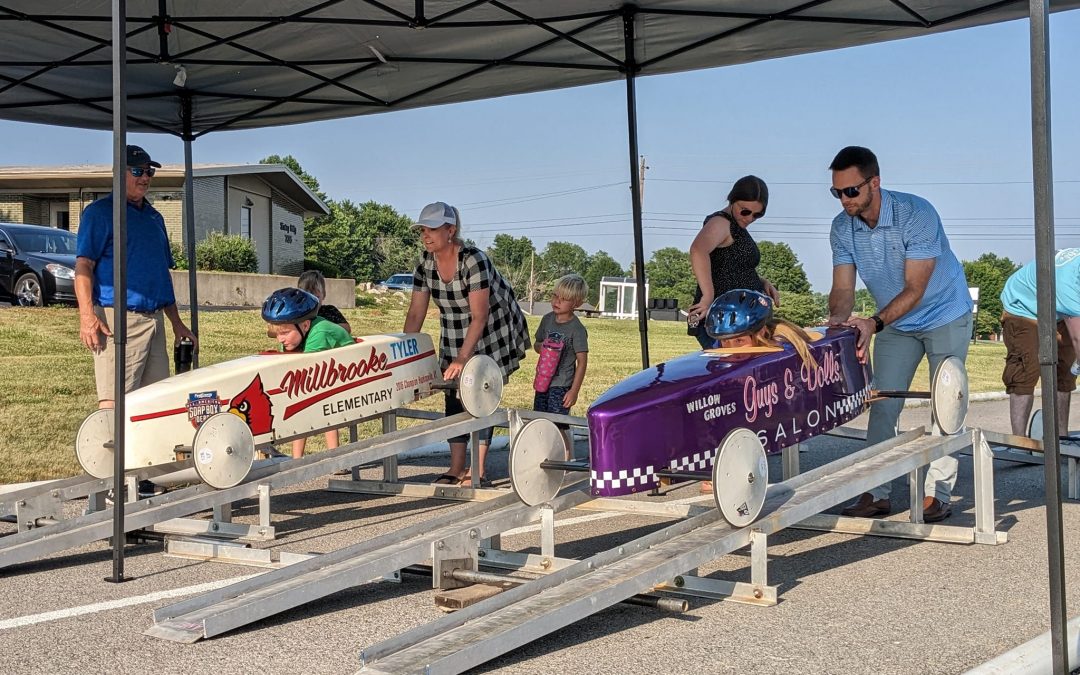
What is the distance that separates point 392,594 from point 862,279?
4.04 metres

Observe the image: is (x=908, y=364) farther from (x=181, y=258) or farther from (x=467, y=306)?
(x=181, y=258)

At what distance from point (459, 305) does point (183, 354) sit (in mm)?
2144

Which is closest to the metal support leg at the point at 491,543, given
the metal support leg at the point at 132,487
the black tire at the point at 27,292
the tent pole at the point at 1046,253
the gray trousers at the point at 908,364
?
the metal support leg at the point at 132,487

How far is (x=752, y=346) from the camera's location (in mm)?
6707

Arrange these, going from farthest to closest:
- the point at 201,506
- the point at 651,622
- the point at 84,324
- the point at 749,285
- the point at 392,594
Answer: the point at 749,285, the point at 84,324, the point at 201,506, the point at 392,594, the point at 651,622

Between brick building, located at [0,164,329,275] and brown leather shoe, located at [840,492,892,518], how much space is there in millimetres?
30420

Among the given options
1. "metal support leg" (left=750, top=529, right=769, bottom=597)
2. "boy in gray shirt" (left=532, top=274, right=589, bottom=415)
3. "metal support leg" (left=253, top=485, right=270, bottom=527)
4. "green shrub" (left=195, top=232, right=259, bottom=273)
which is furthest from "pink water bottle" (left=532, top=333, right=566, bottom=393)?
"green shrub" (left=195, top=232, right=259, bottom=273)

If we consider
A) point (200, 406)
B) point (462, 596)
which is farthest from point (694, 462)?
point (200, 406)

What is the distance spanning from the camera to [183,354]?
887cm

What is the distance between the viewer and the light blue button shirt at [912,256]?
7.57 m

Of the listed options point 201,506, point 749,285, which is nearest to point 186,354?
point 201,506

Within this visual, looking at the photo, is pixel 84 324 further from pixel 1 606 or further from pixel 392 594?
pixel 392 594

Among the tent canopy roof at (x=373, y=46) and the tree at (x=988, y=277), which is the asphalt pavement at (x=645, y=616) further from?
the tree at (x=988, y=277)

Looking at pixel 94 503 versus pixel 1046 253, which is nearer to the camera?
pixel 1046 253
